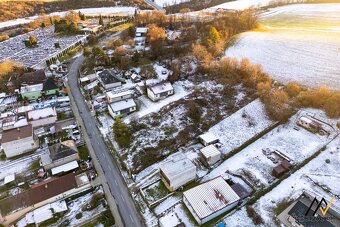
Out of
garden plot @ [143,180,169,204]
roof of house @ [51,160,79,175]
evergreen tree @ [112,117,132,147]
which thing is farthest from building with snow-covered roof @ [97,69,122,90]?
garden plot @ [143,180,169,204]

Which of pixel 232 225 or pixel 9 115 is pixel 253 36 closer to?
pixel 232 225

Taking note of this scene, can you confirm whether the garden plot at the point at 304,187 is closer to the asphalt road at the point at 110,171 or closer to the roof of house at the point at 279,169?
the roof of house at the point at 279,169

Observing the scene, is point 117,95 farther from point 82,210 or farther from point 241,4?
point 241,4

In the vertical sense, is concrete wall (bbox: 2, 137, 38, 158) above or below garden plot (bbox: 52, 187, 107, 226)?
above

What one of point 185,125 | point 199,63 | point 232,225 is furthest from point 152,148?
point 199,63

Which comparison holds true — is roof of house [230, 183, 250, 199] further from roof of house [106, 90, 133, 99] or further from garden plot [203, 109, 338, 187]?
roof of house [106, 90, 133, 99]

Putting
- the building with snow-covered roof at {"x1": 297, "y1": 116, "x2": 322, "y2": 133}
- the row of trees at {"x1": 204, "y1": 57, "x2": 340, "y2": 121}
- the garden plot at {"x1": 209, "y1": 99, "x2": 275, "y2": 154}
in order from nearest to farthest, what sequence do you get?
the garden plot at {"x1": 209, "y1": 99, "x2": 275, "y2": 154}, the building with snow-covered roof at {"x1": 297, "y1": 116, "x2": 322, "y2": 133}, the row of trees at {"x1": 204, "y1": 57, "x2": 340, "y2": 121}

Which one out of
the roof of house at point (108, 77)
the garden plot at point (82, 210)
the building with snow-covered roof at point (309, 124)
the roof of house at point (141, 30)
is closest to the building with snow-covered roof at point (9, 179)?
the garden plot at point (82, 210)
